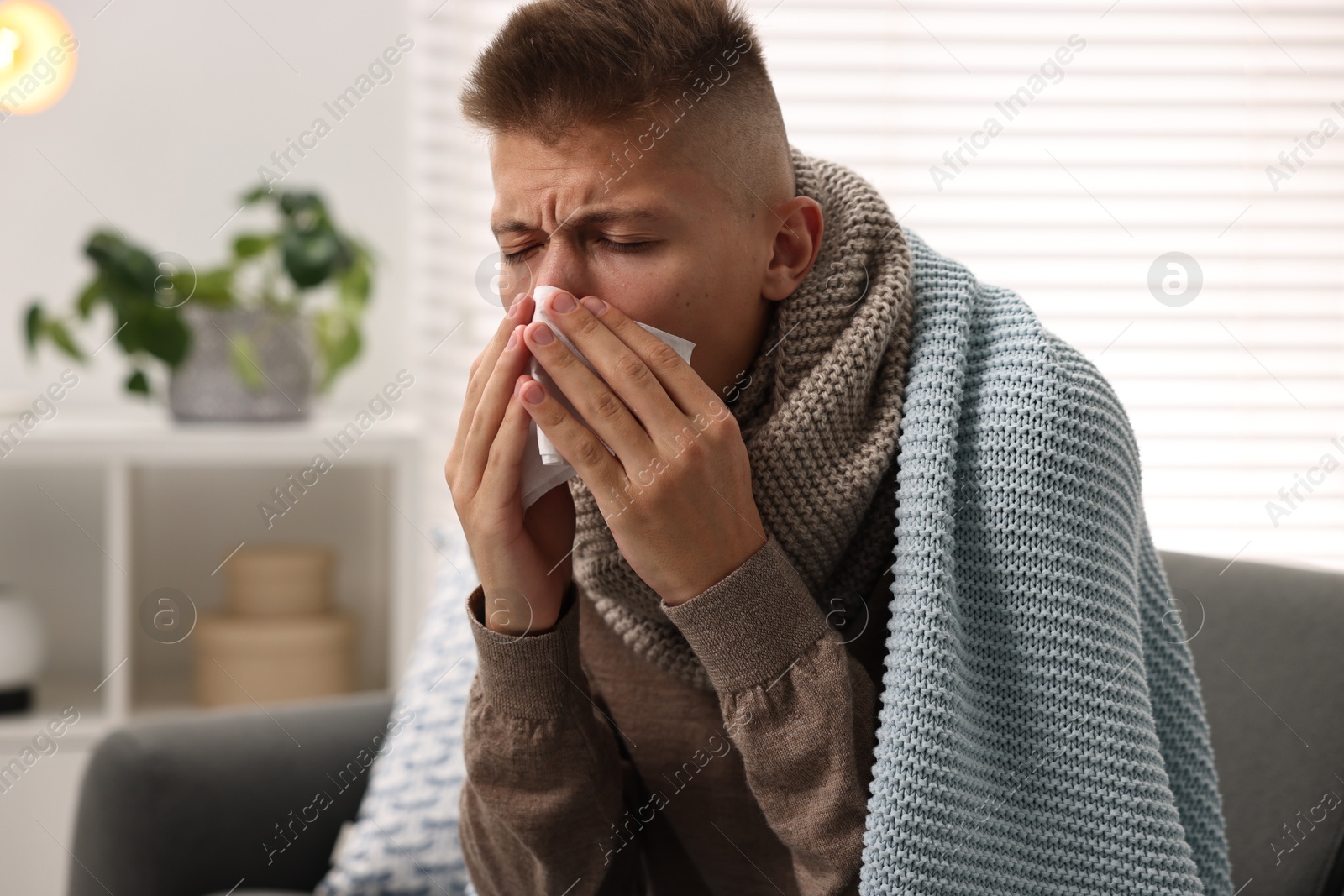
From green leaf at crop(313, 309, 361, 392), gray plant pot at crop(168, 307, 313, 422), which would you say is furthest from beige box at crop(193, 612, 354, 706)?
green leaf at crop(313, 309, 361, 392)

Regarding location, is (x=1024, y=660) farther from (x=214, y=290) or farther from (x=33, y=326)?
(x=33, y=326)

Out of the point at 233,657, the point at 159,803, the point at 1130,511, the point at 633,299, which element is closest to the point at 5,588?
the point at 233,657

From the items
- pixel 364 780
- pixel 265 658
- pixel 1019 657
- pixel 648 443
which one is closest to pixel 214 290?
pixel 265 658

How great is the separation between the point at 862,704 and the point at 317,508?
169 cm

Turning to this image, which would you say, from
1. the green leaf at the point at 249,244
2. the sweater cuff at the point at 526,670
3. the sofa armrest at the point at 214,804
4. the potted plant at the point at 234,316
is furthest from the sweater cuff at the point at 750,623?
the green leaf at the point at 249,244

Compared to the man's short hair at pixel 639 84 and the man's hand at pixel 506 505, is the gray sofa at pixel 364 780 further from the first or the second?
the man's short hair at pixel 639 84

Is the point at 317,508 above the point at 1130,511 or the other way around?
the other way around

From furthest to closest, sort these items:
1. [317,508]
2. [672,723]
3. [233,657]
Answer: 1. [317,508]
2. [233,657]
3. [672,723]

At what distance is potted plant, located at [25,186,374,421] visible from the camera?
1924mm

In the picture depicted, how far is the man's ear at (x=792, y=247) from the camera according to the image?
954 millimetres

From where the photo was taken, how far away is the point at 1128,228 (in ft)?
6.91

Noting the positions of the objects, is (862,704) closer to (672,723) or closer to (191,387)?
(672,723)

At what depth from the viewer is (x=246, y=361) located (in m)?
2.00

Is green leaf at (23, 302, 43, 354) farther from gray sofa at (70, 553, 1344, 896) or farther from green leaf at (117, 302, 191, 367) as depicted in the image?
gray sofa at (70, 553, 1344, 896)
